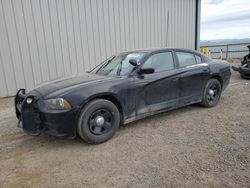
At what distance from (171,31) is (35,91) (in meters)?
8.32

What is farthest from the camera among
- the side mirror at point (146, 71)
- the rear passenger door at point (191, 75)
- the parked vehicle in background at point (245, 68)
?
the parked vehicle in background at point (245, 68)

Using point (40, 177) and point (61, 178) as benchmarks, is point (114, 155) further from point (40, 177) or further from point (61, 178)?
point (40, 177)

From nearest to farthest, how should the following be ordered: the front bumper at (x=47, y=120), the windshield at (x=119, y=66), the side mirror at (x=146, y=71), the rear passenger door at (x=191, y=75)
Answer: the front bumper at (x=47, y=120)
the side mirror at (x=146, y=71)
the windshield at (x=119, y=66)
the rear passenger door at (x=191, y=75)

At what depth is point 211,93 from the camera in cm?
524

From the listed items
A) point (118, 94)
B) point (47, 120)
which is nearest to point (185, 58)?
point (118, 94)

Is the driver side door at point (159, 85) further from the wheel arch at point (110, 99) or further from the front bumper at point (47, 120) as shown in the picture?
the front bumper at point (47, 120)

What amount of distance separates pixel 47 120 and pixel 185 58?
3.09 m

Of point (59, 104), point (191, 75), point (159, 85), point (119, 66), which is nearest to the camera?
point (59, 104)

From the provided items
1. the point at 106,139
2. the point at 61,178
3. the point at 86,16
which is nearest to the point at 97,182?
the point at 61,178

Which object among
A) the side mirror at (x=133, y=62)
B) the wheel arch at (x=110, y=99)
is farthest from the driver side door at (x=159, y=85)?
the wheel arch at (x=110, y=99)

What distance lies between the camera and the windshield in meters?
4.14

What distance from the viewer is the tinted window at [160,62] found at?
4288mm

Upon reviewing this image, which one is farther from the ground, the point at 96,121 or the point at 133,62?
the point at 133,62

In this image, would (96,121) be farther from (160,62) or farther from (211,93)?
(211,93)
